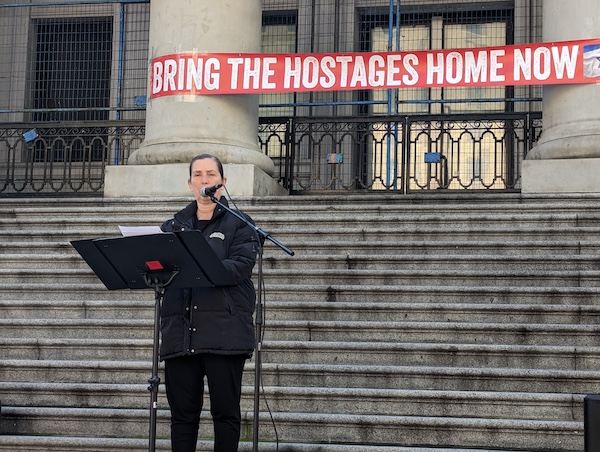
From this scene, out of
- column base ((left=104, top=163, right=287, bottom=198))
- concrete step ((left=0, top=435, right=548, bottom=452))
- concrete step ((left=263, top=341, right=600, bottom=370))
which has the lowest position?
concrete step ((left=0, top=435, right=548, bottom=452))

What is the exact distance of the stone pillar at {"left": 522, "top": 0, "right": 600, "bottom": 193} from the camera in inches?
480

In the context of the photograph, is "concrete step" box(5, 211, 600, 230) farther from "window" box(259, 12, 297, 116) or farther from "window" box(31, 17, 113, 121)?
"window" box(259, 12, 297, 116)

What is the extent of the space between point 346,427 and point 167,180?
6040 mm

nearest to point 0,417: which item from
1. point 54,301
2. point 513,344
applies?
point 54,301

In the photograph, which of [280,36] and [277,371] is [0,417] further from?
[280,36]

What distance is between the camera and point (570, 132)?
40.8 feet

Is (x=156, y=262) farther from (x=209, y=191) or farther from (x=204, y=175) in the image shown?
(x=204, y=175)

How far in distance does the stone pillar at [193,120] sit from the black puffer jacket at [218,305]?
672 centimetres

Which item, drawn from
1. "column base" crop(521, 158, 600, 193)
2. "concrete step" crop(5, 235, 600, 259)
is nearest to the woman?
"concrete step" crop(5, 235, 600, 259)

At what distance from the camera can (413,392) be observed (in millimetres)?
7859

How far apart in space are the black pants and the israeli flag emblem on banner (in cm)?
783

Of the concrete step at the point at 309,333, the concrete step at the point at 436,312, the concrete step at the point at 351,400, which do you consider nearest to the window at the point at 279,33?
the concrete step at the point at 436,312

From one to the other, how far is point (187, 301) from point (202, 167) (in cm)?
78

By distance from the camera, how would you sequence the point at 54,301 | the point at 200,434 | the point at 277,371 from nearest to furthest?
the point at 200,434, the point at 277,371, the point at 54,301
